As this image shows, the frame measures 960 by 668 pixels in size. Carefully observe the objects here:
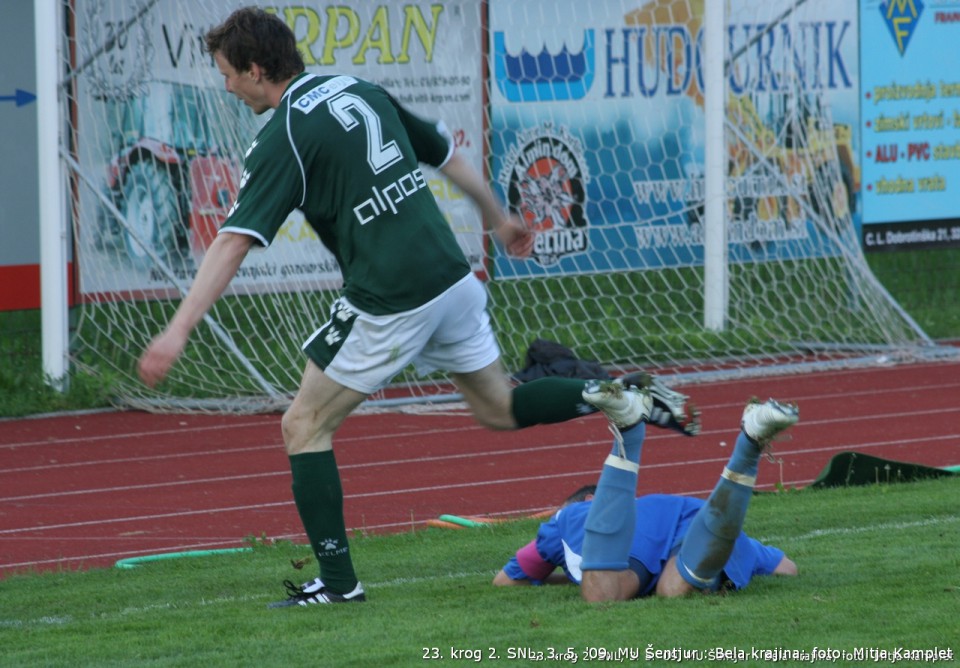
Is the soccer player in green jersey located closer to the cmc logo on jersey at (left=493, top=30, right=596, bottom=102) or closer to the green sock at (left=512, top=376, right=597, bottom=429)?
the green sock at (left=512, top=376, right=597, bottom=429)

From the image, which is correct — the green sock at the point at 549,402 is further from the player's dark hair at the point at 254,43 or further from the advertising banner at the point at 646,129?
the advertising banner at the point at 646,129

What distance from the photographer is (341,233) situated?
514 centimetres

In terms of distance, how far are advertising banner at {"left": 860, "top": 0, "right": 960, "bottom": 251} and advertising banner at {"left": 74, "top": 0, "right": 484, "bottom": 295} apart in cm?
467

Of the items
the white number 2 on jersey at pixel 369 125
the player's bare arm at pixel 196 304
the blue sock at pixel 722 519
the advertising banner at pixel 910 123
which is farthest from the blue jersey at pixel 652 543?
the advertising banner at pixel 910 123

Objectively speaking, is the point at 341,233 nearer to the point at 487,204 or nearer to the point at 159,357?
the point at 487,204

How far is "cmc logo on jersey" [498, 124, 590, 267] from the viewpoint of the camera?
44.2ft

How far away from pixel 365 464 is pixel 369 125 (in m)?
4.41

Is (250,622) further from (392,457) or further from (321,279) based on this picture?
(321,279)

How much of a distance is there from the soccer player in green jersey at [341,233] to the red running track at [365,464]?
2196 millimetres

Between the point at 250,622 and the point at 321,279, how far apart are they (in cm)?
734

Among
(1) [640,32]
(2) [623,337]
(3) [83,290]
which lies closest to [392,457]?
(3) [83,290]

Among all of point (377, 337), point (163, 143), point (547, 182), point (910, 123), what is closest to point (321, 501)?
point (377, 337)

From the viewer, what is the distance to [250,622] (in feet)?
16.4

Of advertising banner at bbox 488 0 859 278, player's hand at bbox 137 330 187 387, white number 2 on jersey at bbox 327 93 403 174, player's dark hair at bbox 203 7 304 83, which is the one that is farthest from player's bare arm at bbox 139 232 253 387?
advertising banner at bbox 488 0 859 278
